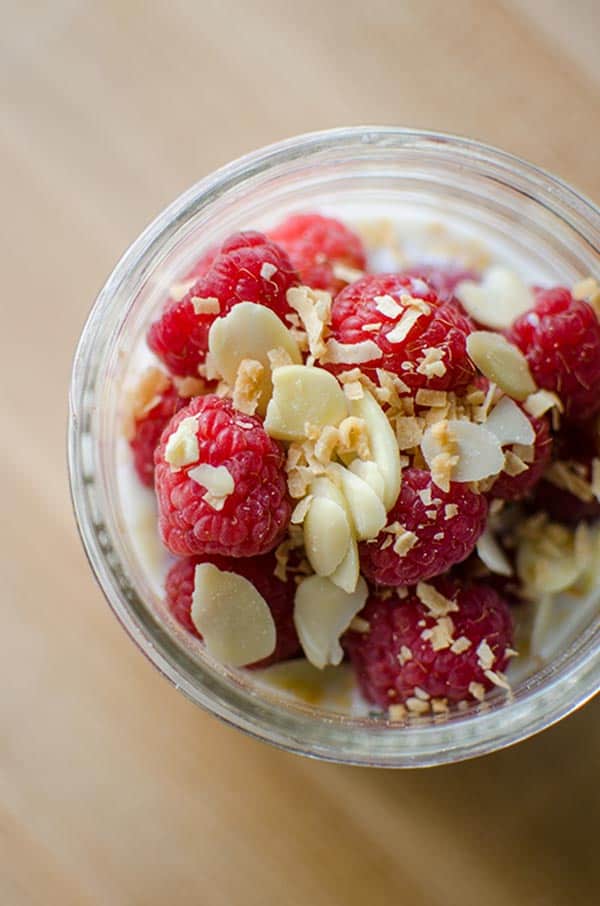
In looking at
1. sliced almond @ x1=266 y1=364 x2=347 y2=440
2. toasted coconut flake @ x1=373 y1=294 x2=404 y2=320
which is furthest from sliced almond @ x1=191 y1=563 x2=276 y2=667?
toasted coconut flake @ x1=373 y1=294 x2=404 y2=320

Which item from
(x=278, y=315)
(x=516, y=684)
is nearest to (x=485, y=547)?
(x=516, y=684)

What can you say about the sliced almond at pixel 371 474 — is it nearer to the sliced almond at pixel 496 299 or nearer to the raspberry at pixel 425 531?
the raspberry at pixel 425 531

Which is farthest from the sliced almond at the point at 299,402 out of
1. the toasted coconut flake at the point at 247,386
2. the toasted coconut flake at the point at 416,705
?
the toasted coconut flake at the point at 416,705

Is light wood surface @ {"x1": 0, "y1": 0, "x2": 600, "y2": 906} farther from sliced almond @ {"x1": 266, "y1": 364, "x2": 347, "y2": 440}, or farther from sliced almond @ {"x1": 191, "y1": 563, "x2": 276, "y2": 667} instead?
sliced almond @ {"x1": 266, "y1": 364, "x2": 347, "y2": 440}

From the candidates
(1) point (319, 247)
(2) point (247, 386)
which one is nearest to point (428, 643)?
(2) point (247, 386)

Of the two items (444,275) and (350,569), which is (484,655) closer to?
(350,569)
